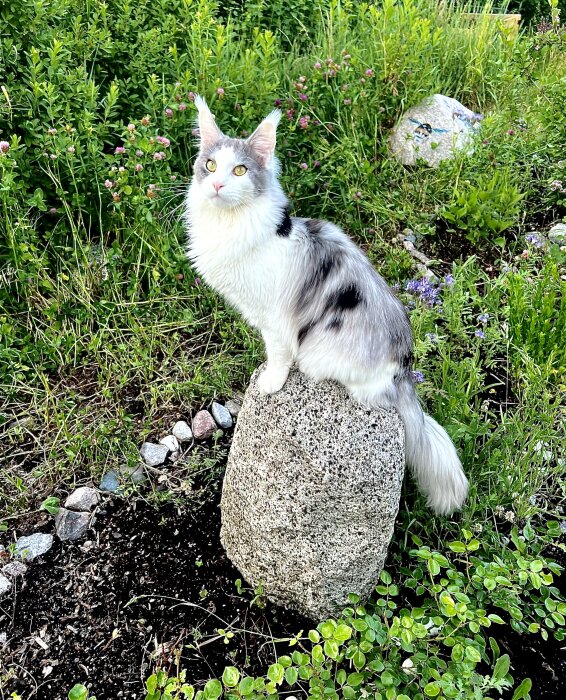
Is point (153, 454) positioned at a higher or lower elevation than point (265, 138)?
lower

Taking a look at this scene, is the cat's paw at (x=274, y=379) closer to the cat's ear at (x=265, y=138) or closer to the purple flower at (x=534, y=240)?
the cat's ear at (x=265, y=138)

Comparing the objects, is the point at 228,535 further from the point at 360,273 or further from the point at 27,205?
the point at 27,205

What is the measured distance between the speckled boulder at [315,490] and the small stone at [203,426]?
55cm

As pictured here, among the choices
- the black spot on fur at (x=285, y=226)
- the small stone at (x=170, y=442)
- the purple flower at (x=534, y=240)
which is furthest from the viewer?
the purple flower at (x=534, y=240)

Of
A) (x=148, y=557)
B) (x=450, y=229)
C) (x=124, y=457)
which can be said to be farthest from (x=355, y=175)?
(x=148, y=557)

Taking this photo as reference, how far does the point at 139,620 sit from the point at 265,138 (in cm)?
172

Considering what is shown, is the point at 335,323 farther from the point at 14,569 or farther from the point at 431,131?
the point at 431,131

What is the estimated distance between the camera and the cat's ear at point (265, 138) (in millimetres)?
2035

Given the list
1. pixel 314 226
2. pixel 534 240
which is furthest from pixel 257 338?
pixel 534 240

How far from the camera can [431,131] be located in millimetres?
4199

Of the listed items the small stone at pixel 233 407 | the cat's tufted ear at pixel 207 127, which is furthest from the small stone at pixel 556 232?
the cat's tufted ear at pixel 207 127

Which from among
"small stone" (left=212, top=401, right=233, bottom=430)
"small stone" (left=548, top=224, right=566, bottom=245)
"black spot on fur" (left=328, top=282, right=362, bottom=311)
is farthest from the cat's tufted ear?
"small stone" (left=548, top=224, right=566, bottom=245)

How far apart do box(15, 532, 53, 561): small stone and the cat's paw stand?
3.46ft

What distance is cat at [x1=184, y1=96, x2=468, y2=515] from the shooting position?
6.67 feet
